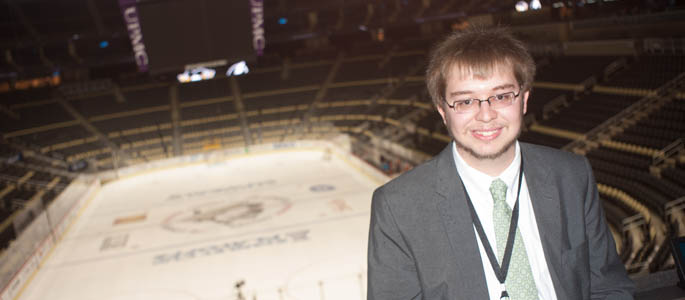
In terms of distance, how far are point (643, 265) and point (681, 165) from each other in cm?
455

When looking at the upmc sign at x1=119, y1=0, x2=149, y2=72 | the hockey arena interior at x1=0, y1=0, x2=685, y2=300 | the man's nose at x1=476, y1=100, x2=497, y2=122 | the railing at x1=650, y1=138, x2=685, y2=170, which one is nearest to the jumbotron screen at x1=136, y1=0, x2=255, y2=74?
the hockey arena interior at x1=0, y1=0, x2=685, y2=300

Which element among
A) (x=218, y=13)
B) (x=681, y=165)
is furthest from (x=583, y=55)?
(x=218, y=13)

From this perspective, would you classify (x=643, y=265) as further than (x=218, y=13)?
No

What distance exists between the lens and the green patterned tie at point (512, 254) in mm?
1896

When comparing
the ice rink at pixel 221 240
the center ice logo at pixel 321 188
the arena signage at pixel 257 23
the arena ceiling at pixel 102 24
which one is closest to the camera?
the ice rink at pixel 221 240

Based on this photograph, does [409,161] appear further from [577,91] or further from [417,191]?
[417,191]

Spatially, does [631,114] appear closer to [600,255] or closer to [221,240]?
[221,240]

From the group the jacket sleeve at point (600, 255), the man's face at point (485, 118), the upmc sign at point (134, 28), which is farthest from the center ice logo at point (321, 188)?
the man's face at point (485, 118)

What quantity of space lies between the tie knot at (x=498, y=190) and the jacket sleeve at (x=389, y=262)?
0.37 m

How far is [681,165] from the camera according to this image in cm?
1059

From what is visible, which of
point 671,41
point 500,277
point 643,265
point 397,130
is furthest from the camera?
point 397,130

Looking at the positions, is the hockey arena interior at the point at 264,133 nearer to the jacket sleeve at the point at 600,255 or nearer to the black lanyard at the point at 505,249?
the black lanyard at the point at 505,249

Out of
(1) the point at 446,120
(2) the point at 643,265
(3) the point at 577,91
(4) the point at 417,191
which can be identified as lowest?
(2) the point at 643,265

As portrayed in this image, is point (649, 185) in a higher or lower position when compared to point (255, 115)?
lower
